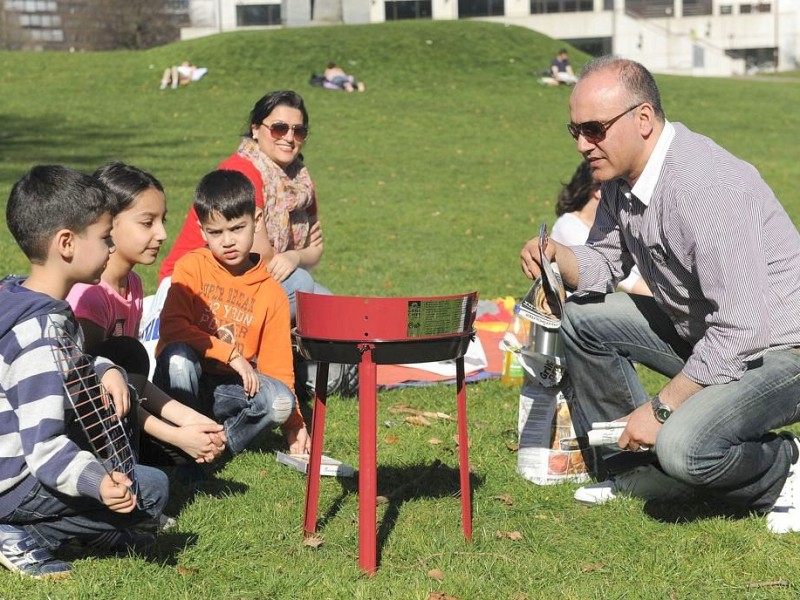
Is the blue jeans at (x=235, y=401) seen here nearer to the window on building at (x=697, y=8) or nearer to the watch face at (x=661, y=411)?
the watch face at (x=661, y=411)

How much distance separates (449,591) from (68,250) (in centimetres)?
163

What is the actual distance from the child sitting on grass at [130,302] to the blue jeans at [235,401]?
21cm

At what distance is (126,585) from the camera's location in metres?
3.47

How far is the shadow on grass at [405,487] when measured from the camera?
13.6 ft

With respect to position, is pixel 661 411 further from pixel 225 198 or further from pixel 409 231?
pixel 409 231

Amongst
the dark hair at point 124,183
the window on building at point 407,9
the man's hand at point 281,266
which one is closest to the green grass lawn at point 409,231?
the man's hand at point 281,266

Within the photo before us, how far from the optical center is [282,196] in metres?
5.63

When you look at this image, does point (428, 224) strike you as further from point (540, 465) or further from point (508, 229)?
point (540, 465)

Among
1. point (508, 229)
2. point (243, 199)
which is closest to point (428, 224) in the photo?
point (508, 229)

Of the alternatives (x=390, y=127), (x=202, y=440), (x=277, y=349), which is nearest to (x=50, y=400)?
(x=202, y=440)

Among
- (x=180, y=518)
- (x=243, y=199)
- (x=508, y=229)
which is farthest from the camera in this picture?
(x=508, y=229)

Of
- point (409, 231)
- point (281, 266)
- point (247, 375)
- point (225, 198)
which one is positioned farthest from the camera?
point (409, 231)

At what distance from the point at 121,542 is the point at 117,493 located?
0.63 m

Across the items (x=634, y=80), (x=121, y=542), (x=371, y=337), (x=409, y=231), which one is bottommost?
(x=409, y=231)
